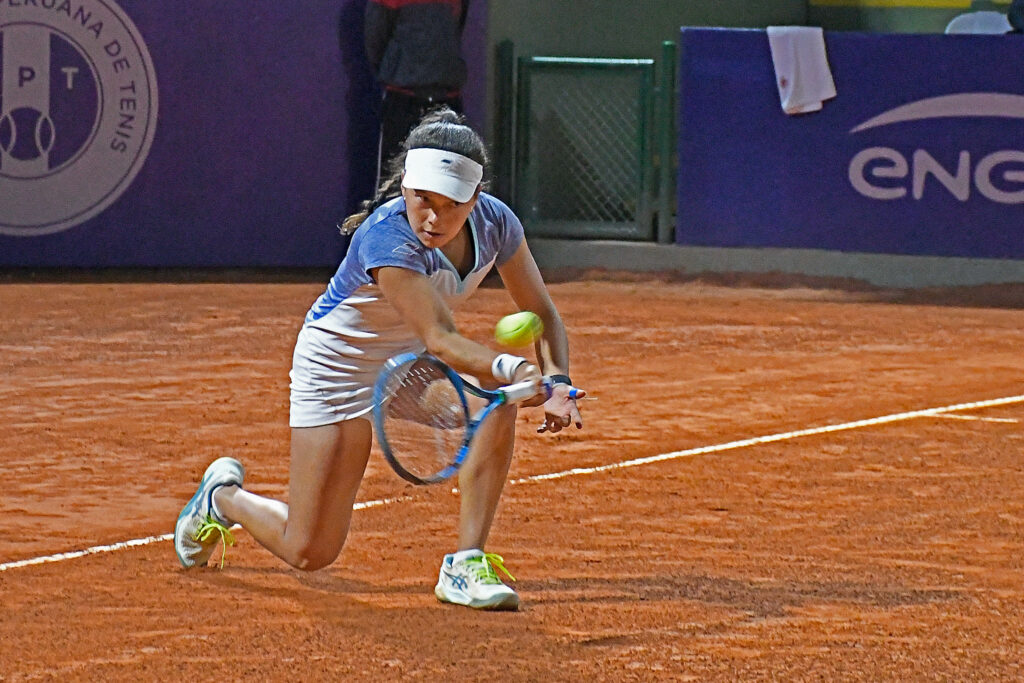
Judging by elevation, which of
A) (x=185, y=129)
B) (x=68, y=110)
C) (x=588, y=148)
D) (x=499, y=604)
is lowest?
(x=499, y=604)

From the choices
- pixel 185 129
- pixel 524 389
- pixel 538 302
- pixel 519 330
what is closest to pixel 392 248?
pixel 519 330

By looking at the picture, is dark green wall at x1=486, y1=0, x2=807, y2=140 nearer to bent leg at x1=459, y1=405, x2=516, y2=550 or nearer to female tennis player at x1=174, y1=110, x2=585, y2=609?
female tennis player at x1=174, y1=110, x2=585, y2=609

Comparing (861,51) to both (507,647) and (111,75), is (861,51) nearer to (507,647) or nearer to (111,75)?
(111,75)

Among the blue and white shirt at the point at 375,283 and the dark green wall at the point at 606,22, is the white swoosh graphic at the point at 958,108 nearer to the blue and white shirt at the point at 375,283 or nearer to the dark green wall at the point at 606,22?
the dark green wall at the point at 606,22

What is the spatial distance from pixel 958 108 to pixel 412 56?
3.64 meters

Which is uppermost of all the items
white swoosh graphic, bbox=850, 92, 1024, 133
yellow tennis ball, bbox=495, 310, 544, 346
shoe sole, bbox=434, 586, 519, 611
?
white swoosh graphic, bbox=850, 92, 1024, 133

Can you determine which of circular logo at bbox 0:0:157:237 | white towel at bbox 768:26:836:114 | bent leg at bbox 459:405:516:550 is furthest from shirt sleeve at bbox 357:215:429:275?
circular logo at bbox 0:0:157:237

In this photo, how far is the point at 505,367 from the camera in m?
4.05

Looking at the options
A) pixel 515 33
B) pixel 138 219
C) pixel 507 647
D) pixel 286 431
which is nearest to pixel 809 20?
pixel 515 33

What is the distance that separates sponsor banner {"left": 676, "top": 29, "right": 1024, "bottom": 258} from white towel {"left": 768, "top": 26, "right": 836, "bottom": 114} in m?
0.07

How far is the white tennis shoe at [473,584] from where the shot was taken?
4.48 m

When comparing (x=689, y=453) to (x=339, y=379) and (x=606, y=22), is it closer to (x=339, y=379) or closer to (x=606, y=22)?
(x=339, y=379)

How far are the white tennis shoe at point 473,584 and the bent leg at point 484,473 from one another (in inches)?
1.8

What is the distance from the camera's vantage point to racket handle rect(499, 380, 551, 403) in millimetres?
4082
